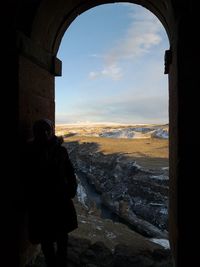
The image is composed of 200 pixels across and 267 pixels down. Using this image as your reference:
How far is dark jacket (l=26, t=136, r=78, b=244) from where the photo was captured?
11.5 feet

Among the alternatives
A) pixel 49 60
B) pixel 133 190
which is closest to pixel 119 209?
pixel 133 190

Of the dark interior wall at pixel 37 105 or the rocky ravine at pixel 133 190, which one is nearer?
the dark interior wall at pixel 37 105

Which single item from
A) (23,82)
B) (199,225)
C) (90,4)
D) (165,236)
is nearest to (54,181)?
(23,82)

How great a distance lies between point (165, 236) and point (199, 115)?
1100 centimetres

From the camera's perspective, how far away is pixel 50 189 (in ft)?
11.6

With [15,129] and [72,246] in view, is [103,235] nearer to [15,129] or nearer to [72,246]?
[72,246]

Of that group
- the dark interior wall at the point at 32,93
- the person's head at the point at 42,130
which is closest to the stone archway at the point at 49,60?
the dark interior wall at the point at 32,93

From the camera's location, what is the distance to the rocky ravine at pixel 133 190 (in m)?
15.3

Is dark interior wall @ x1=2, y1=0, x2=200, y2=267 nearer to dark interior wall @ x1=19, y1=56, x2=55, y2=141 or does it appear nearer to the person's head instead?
dark interior wall @ x1=19, y1=56, x2=55, y2=141

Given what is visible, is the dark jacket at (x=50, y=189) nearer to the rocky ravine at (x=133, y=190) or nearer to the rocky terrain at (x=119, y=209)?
the rocky terrain at (x=119, y=209)

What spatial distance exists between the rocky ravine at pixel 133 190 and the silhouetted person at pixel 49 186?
1059 cm

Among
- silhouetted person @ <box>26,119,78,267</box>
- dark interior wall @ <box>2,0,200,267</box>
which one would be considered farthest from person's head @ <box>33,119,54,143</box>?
dark interior wall @ <box>2,0,200,267</box>

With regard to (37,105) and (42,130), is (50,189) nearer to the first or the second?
(42,130)

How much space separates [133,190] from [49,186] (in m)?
16.2
